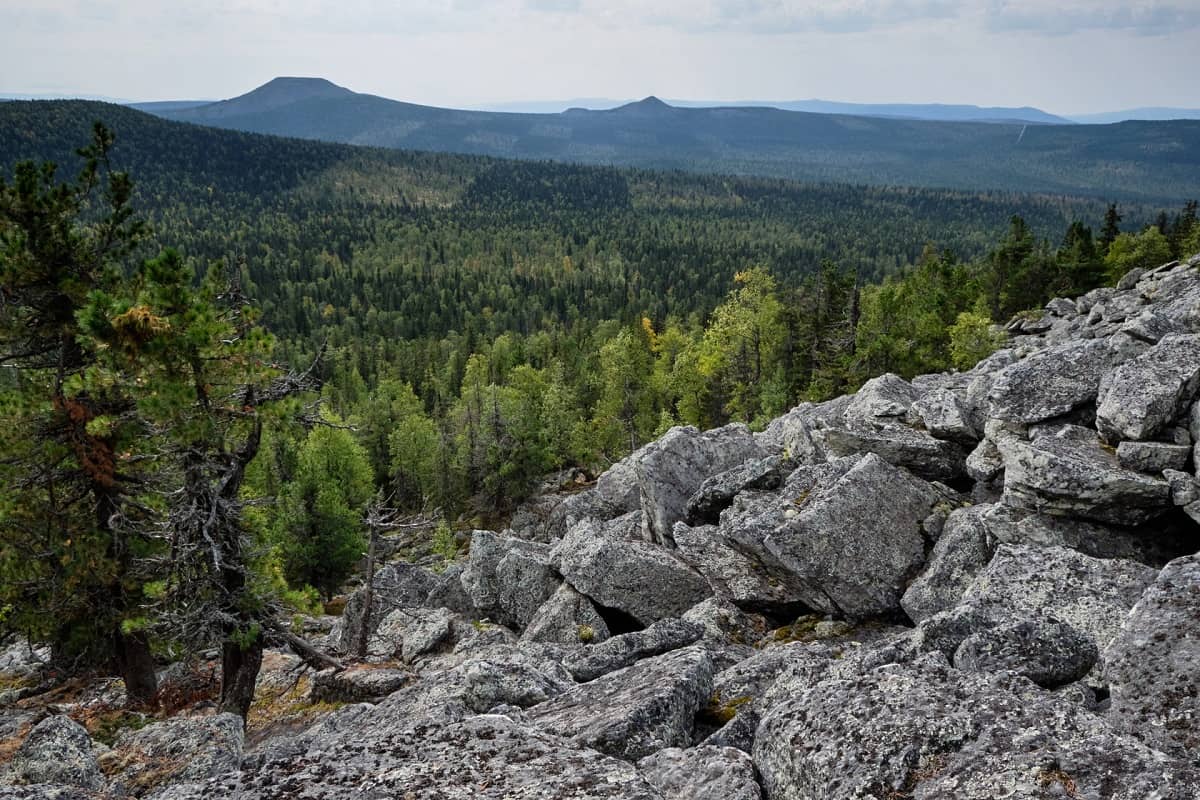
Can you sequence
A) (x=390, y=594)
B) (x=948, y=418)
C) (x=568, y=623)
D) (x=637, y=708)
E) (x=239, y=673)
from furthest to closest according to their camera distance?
(x=390, y=594)
(x=568, y=623)
(x=239, y=673)
(x=948, y=418)
(x=637, y=708)

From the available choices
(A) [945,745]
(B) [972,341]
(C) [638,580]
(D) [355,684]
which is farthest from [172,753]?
(B) [972,341]

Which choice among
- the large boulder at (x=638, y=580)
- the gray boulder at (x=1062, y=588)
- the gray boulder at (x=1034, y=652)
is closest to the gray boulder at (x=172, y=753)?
the large boulder at (x=638, y=580)

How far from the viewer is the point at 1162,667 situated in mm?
7289

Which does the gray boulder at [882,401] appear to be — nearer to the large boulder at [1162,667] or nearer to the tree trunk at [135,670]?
the large boulder at [1162,667]

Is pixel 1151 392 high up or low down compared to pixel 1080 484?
up

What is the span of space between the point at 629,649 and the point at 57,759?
874 centimetres

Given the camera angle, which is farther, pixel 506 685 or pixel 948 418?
pixel 948 418

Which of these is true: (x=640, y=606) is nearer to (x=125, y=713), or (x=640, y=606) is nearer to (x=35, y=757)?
(x=35, y=757)

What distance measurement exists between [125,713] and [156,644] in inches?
95.5

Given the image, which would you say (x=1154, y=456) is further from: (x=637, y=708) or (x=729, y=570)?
(x=637, y=708)

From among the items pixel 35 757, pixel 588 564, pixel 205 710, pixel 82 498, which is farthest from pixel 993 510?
pixel 82 498

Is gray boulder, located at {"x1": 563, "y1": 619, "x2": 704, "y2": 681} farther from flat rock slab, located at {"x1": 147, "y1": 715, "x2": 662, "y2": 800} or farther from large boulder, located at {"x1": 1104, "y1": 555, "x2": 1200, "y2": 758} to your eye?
large boulder, located at {"x1": 1104, "y1": 555, "x2": 1200, "y2": 758}

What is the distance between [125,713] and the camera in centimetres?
1948

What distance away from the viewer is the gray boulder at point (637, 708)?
859 cm
